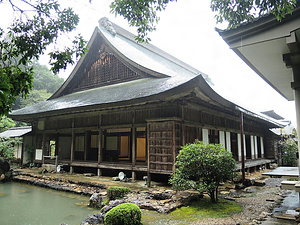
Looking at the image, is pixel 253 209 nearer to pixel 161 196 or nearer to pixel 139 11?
pixel 161 196

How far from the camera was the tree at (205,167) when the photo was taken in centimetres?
605

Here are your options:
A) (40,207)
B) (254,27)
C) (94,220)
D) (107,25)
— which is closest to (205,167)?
(94,220)

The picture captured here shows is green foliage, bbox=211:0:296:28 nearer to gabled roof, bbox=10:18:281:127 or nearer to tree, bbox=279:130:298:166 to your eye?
gabled roof, bbox=10:18:281:127

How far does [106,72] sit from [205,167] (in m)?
9.61

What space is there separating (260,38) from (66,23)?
3.91 metres

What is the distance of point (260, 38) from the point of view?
4098 millimetres

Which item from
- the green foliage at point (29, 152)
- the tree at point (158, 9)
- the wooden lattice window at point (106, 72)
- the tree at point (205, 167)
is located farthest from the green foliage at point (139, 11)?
the green foliage at point (29, 152)

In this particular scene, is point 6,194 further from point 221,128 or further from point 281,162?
point 281,162

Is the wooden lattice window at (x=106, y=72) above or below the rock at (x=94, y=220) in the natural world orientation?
above

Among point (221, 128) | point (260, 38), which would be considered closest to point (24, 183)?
point (221, 128)

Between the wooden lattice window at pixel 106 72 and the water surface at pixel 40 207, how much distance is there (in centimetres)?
671

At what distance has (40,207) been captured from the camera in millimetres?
7312

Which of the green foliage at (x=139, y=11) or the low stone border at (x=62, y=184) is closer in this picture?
the green foliage at (x=139, y=11)

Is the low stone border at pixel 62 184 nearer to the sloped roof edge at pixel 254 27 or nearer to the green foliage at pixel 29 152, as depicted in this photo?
the green foliage at pixel 29 152
